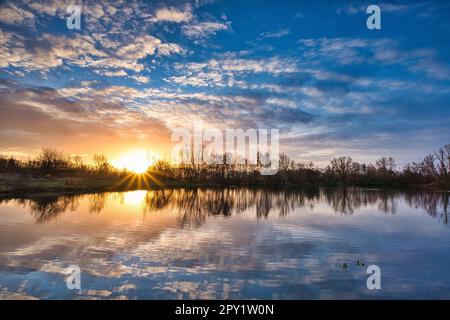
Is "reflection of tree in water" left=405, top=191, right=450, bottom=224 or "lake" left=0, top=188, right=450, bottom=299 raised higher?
"lake" left=0, top=188, right=450, bottom=299

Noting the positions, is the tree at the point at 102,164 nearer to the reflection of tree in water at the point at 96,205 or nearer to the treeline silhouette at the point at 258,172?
the treeline silhouette at the point at 258,172

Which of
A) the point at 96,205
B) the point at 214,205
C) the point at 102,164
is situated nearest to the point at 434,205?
the point at 214,205

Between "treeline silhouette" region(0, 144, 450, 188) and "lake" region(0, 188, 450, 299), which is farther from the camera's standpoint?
"treeline silhouette" region(0, 144, 450, 188)

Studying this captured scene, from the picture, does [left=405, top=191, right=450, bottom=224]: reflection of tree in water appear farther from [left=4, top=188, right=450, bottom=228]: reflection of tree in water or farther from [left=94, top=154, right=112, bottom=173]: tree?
[left=94, top=154, right=112, bottom=173]: tree

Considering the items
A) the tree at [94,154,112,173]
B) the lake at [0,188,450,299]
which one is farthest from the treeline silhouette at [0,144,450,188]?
the lake at [0,188,450,299]

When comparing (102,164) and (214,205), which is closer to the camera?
(214,205)

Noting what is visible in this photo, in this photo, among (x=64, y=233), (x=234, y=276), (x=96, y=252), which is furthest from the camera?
(x=64, y=233)

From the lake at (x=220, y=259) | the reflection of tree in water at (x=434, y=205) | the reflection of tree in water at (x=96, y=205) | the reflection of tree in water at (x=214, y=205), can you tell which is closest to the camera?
the lake at (x=220, y=259)

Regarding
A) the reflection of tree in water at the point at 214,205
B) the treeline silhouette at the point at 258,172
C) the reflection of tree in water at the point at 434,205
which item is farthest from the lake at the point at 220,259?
the treeline silhouette at the point at 258,172

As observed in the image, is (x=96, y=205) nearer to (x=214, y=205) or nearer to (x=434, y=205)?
(x=214, y=205)

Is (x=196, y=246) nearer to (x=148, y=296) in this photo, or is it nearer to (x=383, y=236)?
(x=148, y=296)

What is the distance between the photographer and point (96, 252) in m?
12.5
